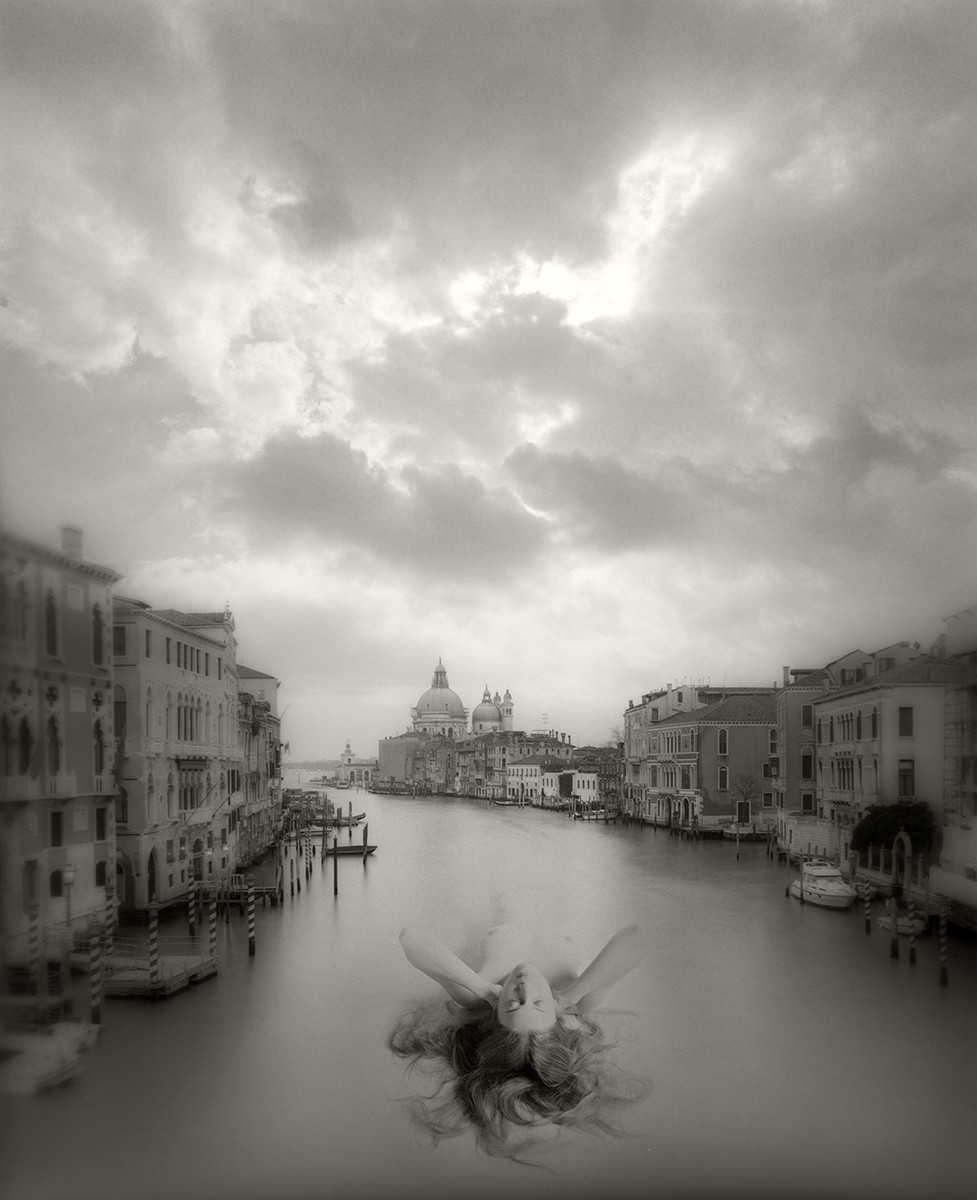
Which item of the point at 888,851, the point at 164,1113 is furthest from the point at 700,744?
the point at 164,1113

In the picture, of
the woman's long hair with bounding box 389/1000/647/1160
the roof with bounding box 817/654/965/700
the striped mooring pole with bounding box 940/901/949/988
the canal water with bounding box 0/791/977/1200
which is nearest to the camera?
the canal water with bounding box 0/791/977/1200

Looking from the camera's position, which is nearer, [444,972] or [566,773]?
[444,972]

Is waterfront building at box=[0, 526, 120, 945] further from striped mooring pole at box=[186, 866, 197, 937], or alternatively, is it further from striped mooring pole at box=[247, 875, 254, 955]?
striped mooring pole at box=[247, 875, 254, 955]

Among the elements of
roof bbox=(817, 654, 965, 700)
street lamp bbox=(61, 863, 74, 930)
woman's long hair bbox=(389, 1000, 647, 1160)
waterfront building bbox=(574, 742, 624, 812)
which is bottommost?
woman's long hair bbox=(389, 1000, 647, 1160)

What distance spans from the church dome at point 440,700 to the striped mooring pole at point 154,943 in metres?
1.40

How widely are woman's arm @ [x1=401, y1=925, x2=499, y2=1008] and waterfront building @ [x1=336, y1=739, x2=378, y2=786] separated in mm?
989

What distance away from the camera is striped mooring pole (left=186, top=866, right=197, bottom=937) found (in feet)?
12.4

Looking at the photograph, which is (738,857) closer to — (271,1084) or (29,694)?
(271,1084)

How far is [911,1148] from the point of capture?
3479 mm

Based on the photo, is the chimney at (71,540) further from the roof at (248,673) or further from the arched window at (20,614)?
the roof at (248,673)

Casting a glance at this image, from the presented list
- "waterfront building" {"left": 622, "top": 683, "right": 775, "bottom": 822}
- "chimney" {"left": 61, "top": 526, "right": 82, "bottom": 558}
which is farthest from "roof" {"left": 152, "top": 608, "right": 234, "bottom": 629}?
"waterfront building" {"left": 622, "top": 683, "right": 775, "bottom": 822}

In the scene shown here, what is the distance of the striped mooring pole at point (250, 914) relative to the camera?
12.6 feet

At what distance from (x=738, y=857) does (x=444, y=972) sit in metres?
1.59

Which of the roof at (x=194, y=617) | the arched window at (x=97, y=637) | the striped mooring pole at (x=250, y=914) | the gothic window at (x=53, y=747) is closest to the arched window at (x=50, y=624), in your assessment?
the arched window at (x=97, y=637)
